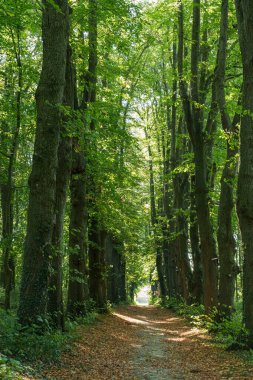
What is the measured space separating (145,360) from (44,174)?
5.04 m

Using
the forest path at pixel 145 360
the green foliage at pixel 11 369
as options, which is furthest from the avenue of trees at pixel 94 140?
the green foliage at pixel 11 369

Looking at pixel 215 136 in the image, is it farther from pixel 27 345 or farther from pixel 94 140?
pixel 27 345

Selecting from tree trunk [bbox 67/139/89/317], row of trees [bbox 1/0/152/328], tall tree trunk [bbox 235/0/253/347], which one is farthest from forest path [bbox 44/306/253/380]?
tall tree trunk [bbox 235/0/253/347]

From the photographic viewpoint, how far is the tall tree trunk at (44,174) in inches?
320

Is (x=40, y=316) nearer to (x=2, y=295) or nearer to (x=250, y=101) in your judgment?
(x=250, y=101)

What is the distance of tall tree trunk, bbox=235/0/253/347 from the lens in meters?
9.24

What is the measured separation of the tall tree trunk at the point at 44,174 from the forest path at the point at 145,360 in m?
1.40

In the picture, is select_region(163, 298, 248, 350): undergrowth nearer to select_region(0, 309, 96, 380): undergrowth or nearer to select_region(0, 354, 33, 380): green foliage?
select_region(0, 309, 96, 380): undergrowth

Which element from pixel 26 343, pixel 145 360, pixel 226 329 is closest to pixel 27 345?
pixel 26 343

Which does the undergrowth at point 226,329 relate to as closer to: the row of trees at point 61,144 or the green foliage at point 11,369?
the row of trees at point 61,144

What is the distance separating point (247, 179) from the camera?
930cm

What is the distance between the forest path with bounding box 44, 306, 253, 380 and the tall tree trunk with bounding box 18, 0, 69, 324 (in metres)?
1.40

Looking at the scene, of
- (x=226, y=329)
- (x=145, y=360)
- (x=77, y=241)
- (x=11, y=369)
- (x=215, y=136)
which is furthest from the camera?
(x=77, y=241)

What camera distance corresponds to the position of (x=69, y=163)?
10.4 m
